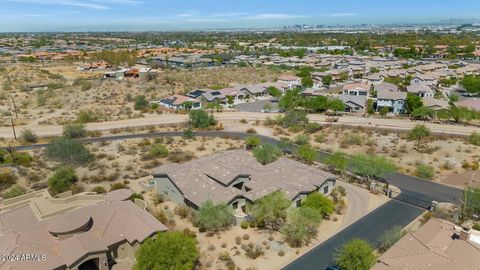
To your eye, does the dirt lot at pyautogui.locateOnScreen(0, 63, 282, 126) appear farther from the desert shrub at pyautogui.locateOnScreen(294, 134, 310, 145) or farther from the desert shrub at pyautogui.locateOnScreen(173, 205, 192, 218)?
the desert shrub at pyautogui.locateOnScreen(173, 205, 192, 218)

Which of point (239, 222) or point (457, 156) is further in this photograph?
point (457, 156)

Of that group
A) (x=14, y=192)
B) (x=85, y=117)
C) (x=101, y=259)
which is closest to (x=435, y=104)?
(x=101, y=259)

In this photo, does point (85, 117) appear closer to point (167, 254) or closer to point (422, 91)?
point (167, 254)

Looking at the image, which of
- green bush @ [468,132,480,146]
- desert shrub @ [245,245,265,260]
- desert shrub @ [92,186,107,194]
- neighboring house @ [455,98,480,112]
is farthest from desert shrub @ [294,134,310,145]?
neighboring house @ [455,98,480,112]

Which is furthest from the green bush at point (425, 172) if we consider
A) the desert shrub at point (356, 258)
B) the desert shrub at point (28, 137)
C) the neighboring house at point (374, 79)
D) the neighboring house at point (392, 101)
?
A: the neighboring house at point (374, 79)

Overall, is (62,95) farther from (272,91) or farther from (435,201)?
(435,201)

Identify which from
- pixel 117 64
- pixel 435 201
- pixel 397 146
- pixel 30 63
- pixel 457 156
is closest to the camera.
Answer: pixel 435 201

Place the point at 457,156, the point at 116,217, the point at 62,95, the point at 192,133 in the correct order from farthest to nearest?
the point at 62,95
the point at 192,133
the point at 457,156
the point at 116,217

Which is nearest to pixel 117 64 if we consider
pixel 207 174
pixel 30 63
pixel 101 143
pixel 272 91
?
pixel 30 63
